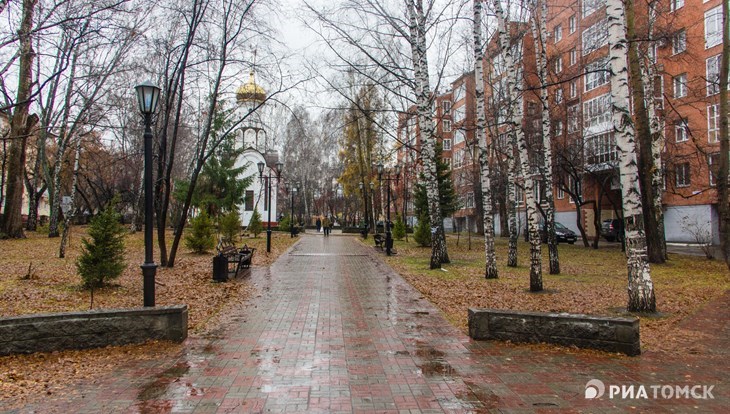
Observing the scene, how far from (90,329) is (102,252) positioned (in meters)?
4.47

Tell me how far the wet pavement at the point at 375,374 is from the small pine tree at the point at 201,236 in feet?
42.8

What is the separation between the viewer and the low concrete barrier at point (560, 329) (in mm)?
5859

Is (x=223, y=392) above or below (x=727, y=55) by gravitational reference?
below

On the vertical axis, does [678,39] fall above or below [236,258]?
above

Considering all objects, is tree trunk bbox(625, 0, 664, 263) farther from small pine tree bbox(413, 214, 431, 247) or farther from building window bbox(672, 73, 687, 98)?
building window bbox(672, 73, 687, 98)

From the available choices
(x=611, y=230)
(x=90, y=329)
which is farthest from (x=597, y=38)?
(x=90, y=329)

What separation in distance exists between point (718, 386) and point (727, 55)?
43.0ft

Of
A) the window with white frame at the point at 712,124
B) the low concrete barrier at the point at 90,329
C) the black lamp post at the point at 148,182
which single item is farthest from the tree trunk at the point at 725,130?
the window with white frame at the point at 712,124

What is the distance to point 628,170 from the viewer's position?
7605 millimetres

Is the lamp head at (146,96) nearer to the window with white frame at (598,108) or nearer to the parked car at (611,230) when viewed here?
the window with white frame at (598,108)

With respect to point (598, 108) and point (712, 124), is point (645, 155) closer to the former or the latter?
point (598, 108)

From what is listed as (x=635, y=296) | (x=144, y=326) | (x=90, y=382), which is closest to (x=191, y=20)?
(x=144, y=326)

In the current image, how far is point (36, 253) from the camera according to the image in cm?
1798

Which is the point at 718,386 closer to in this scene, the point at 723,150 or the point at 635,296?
the point at 635,296
